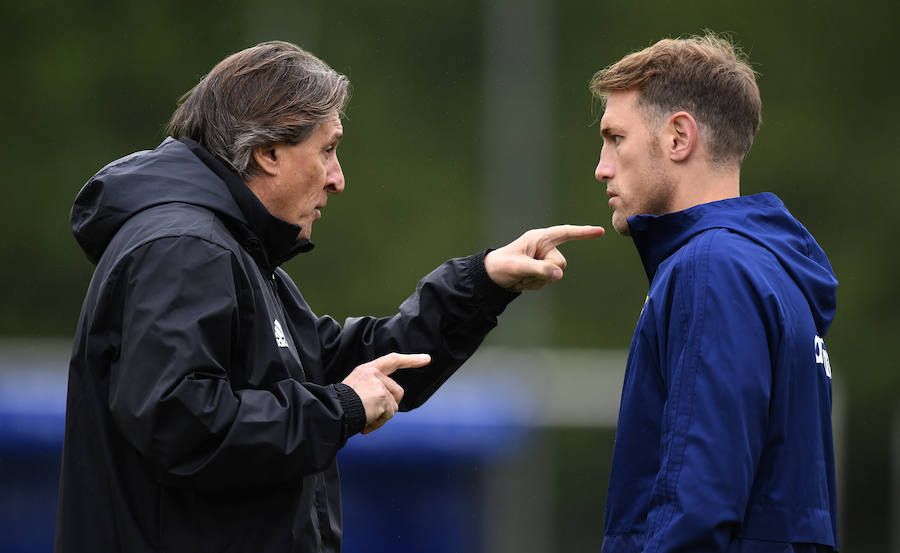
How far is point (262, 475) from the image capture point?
2.81 m

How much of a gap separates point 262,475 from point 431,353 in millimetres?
1004

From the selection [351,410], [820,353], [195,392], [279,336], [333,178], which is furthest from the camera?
[333,178]

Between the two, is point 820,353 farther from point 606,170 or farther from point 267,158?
point 267,158

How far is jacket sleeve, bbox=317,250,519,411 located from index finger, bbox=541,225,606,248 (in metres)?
0.20

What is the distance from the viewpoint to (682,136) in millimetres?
3107

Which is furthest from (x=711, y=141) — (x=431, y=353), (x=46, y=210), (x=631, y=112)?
(x=46, y=210)

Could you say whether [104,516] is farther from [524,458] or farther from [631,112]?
[524,458]

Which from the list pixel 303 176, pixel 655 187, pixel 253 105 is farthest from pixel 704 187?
pixel 253 105

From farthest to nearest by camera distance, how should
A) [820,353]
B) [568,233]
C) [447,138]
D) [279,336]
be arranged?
[447,138], [568,233], [279,336], [820,353]

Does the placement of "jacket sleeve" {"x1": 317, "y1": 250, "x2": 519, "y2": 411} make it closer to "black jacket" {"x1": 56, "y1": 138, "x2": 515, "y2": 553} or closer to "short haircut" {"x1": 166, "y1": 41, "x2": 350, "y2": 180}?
"black jacket" {"x1": 56, "y1": 138, "x2": 515, "y2": 553}

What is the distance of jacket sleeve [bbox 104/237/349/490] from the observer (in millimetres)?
2715

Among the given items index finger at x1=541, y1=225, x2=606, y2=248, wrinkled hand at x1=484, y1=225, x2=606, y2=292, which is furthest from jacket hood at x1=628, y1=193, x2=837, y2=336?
wrinkled hand at x1=484, y1=225, x2=606, y2=292

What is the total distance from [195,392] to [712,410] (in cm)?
115

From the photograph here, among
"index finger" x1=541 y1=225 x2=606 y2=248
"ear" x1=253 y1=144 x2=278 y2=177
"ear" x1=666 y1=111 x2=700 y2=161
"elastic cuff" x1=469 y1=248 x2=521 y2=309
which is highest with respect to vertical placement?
"ear" x1=666 y1=111 x2=700 y2=161
